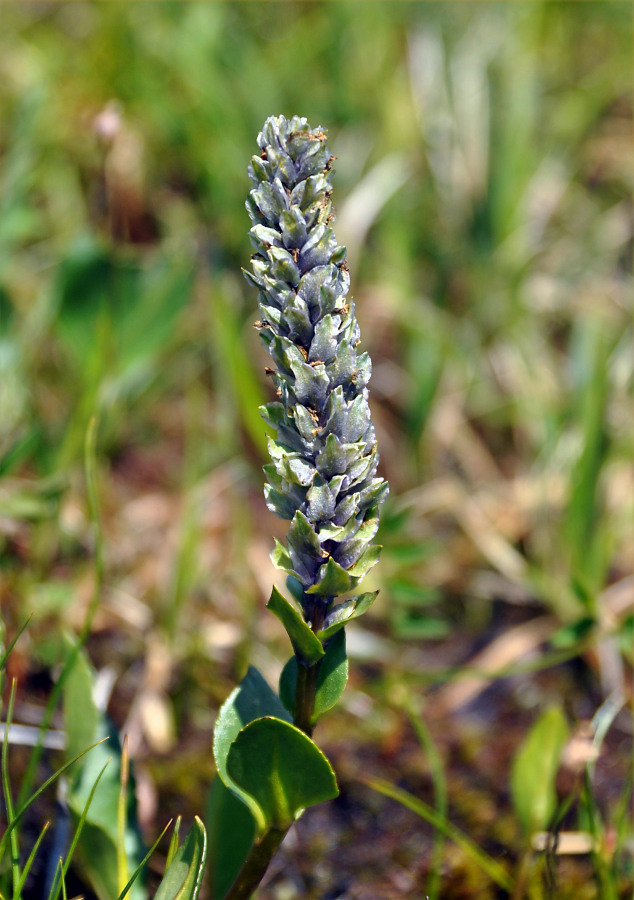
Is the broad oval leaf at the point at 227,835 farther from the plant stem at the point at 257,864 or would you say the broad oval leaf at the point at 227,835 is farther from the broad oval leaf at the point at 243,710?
the broad oval leaf at the point at 243,710

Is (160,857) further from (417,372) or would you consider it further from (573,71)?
(573,71)

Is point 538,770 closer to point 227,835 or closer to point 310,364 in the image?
point 227,835

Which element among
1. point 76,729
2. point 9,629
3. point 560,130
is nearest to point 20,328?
point 9,629

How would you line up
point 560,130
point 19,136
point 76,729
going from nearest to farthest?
point 76,729
point 19,136
point 560,130

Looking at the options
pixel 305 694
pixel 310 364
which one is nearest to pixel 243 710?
pixel 305 694

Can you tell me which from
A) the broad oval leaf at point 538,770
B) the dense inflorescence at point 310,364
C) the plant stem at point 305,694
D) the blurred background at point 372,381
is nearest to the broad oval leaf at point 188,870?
the plant stem at point 305,694

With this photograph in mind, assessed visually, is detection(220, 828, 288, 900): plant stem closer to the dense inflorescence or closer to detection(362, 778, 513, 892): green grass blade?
detection(362, 778, 513, 892): green grass blade
